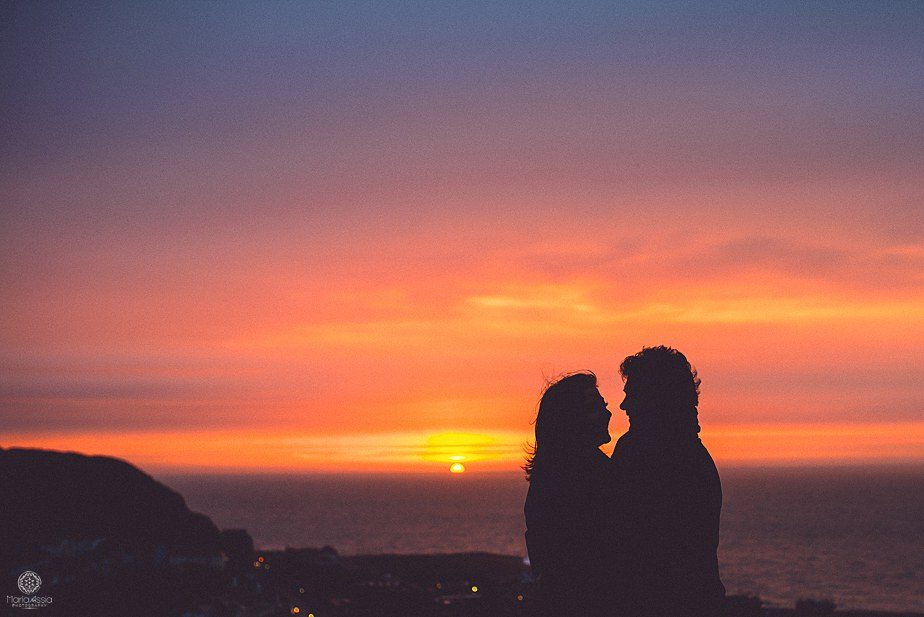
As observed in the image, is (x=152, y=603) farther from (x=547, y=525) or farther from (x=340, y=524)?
(x=340, y=524)

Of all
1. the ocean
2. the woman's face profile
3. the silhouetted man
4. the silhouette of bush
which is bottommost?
the ocean

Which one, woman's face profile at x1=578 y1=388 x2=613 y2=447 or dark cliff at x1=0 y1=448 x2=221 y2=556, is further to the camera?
dark cliff at x1=0 y1=448 x2=221 y2=556

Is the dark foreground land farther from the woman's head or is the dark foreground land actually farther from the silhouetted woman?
the woman's head

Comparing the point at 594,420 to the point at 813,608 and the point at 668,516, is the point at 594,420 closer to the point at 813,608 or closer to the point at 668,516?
the point at 668,516

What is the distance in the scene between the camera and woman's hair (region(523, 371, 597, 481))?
499 centimetres

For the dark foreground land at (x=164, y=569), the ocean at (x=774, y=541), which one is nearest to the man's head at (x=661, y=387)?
the dark foreground land at (x=164, y=569)

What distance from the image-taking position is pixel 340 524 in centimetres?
16925

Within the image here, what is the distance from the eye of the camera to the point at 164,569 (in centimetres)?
3112

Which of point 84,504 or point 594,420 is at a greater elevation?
point 594,420

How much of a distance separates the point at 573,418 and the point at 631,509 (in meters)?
0.55

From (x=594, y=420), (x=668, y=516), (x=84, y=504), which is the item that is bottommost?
(x=84, y=504)

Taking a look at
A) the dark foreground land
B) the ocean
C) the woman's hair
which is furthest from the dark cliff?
the woman's hair

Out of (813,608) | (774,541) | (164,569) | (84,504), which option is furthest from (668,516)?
(774,541)

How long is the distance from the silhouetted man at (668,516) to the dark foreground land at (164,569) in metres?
0.59
